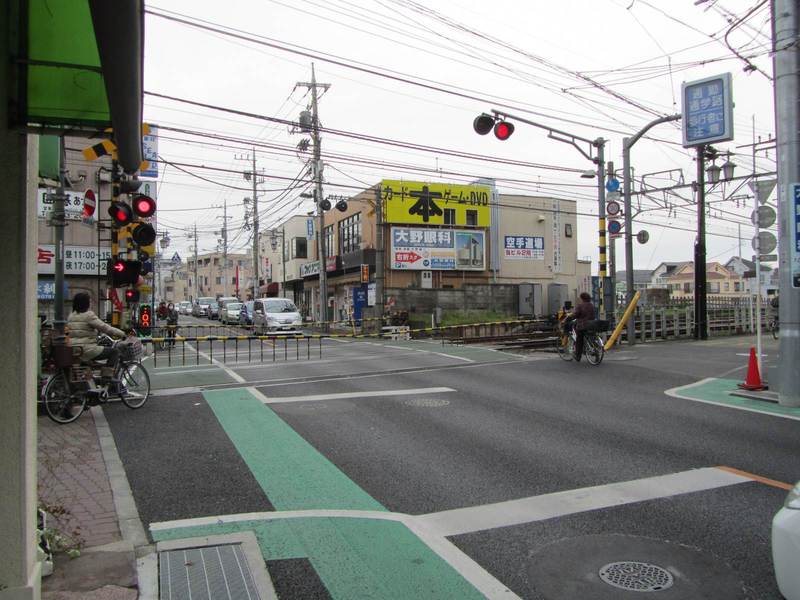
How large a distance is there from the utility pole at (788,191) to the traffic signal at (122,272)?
37.6ft

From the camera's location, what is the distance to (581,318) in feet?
50.4

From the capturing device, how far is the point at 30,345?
344cm

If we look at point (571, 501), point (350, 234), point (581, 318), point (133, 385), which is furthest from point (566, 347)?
point (350, 234)

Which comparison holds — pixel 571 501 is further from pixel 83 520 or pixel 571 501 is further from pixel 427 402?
pixel 427 402

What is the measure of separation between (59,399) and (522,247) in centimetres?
3157

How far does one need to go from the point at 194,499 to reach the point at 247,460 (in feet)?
4.12

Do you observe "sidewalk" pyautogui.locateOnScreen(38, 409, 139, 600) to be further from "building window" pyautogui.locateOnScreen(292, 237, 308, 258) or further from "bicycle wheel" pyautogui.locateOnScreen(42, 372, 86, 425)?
"building window" pyautogui.locateOnScreen(292, 237, 308, 258)

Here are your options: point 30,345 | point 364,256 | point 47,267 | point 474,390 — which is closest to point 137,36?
point 30,345

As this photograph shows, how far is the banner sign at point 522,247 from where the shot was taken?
36969 mm

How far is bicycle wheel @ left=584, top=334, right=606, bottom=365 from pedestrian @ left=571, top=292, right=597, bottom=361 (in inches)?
8.3

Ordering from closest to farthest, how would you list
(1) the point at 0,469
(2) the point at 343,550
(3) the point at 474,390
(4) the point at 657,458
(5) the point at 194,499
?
(1) the point at 0,469 → (2) the point at 343,550 → (5) the point at 194,499 → (4) the point at 657,458 → (3) the point at 474,390

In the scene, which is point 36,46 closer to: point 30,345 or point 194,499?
point 30,345

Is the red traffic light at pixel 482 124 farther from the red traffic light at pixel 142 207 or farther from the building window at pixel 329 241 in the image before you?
the building window at pixel 329 241

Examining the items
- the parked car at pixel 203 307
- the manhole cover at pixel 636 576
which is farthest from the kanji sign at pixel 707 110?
the parked car at pixel 203 307
